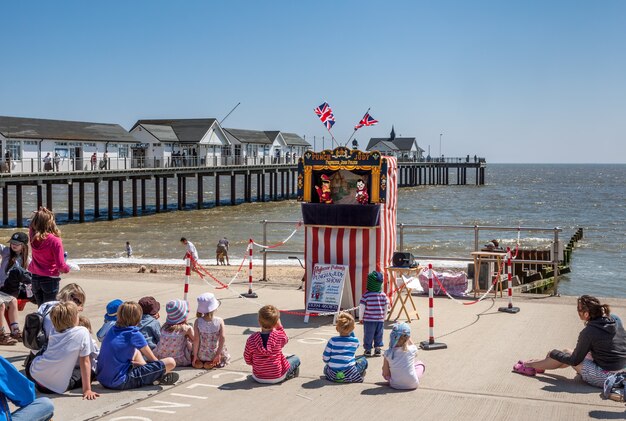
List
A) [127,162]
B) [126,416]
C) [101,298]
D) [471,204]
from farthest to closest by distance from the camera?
1. [471,204]
2. [127,162]
3. [101,298]
4. [126,416]

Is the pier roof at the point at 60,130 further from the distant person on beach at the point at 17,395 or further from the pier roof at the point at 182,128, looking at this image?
the distant person on beach at the point at 17,395

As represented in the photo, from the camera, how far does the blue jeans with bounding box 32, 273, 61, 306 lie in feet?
31.8

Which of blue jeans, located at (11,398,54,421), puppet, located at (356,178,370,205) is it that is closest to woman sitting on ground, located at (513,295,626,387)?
puppet, located at (356,178,370,205)

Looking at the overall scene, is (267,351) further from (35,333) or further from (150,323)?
(35,333)

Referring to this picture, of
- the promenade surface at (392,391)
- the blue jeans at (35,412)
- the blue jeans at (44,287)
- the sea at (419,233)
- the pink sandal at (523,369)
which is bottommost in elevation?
the sea at (419,233)

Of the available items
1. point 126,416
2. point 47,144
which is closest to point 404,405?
point 126,416

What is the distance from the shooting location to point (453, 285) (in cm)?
1496

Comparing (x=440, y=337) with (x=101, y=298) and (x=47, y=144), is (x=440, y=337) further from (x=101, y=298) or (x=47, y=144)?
(x=47, y=144)

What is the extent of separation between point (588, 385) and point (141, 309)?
4756 mm

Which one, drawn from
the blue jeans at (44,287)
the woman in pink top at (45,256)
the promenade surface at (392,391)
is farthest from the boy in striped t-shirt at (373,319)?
the blue jeans at (44,287)

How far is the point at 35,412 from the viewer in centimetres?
563


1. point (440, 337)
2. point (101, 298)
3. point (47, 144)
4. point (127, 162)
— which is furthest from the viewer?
point (127, 162)

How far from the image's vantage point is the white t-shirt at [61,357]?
7652 mm

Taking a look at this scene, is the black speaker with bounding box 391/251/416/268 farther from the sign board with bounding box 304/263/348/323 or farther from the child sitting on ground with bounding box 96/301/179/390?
the child sitting on ground with bounding box 96/301/179/390
